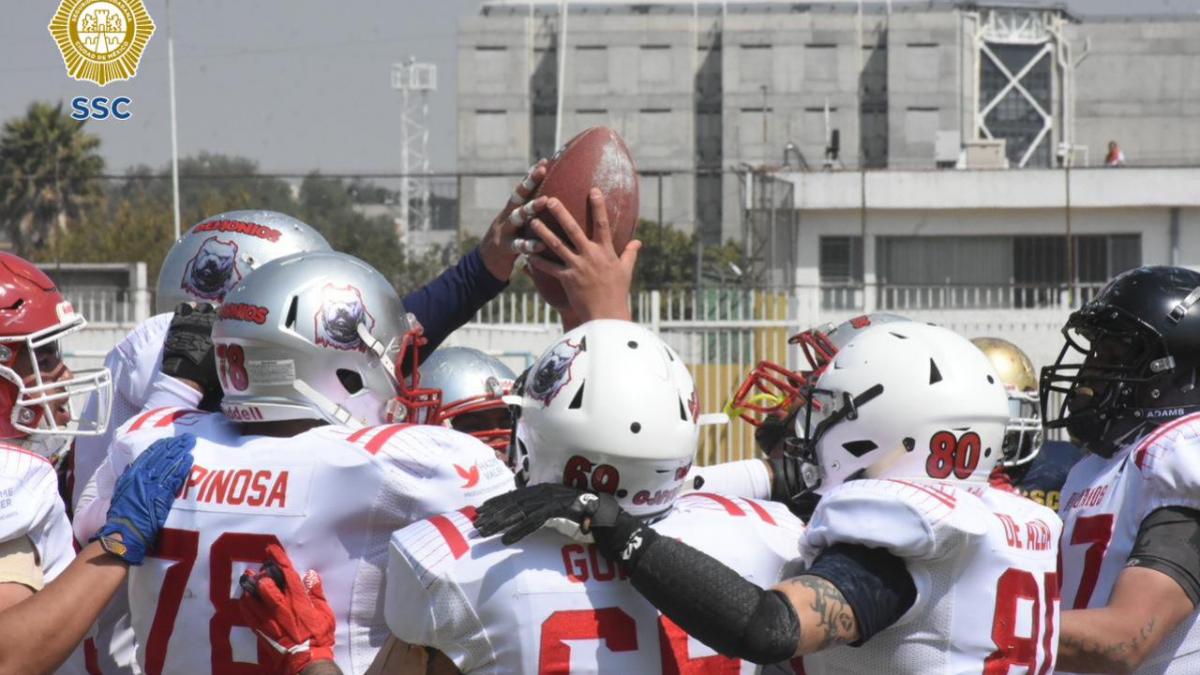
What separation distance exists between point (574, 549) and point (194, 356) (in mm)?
1664

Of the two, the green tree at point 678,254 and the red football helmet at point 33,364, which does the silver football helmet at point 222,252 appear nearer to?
the red football helmet at point 33,364

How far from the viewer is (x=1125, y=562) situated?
3.83 m

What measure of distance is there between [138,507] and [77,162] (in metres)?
40.5

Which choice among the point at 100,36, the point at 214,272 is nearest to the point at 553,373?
the point at 214,272

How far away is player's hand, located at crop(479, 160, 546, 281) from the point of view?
3994 mm

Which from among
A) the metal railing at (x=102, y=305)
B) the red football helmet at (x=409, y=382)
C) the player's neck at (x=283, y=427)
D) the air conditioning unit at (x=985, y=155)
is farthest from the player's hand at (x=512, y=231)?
the air conditioning unit at (x=985, y=155)

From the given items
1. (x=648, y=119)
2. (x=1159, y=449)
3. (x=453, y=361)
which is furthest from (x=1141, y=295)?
(x=648, y=119)

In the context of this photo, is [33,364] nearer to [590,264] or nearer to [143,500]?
[143,500]

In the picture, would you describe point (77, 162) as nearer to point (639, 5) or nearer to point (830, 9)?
point (639, 5)

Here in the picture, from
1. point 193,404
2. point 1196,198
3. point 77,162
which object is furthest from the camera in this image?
point 77,162

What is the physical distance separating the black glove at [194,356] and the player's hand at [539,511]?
1594 millimetres

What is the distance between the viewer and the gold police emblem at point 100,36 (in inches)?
465

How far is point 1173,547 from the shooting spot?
12.0ft

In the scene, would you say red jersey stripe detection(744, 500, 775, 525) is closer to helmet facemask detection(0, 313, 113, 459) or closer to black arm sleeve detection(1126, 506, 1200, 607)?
black arm sleeve detection(1126, 506, 1200, 607)
